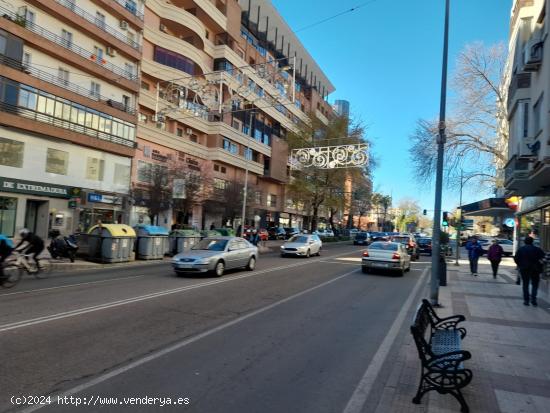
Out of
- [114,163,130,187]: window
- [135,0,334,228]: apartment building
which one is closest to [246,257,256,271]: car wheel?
[135,0,334,228]: apartment building

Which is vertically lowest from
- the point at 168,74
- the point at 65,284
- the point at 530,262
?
the point at 65,284

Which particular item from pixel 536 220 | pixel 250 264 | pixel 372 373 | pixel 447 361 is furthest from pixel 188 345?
pixel 536 220

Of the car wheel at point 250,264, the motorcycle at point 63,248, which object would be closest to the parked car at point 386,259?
the car wheel at point 250,264

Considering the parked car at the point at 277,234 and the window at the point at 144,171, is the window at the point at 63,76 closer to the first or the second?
the window at the point at 144,171

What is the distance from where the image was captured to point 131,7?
3353 cm

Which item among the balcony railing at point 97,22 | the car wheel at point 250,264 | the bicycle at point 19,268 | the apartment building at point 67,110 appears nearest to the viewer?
the bicycle at point 19,268

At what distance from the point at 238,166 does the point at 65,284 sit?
3941 centimetres

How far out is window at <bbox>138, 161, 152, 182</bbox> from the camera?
112ft

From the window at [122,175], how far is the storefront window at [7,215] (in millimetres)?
8412

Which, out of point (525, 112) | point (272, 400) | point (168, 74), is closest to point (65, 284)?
point (272, 400)

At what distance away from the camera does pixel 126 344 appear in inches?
236

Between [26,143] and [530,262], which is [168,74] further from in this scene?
[530,262]

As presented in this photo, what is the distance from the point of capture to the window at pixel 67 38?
2808 cm

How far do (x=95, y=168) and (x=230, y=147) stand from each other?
20.4 meters
